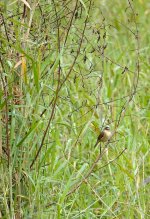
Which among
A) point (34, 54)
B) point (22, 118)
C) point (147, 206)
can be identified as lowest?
point (147, 206)

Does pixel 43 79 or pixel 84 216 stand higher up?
pixel 43 79

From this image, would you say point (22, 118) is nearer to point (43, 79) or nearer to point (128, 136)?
point (43, 79)

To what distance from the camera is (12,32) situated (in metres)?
3.26

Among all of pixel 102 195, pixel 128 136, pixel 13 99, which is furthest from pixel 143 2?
pixel 13 99

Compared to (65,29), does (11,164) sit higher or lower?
lower

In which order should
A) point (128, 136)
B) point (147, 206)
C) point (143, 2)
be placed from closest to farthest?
point (147, 206)
point (128, 136)
point (143, 2)

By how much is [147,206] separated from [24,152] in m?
0.83

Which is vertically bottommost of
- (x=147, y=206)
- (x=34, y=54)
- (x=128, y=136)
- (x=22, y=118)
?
(x=147, y=206)

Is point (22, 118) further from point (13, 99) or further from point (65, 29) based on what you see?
point (65, 29)

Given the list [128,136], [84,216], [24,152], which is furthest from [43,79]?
[128,136]

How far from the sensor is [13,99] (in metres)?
→ 3.19

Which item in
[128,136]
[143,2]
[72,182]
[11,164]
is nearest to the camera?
[11,164]

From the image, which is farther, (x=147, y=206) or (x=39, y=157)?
(x=147, y=206)

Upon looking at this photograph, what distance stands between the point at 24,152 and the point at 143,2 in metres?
4.41
